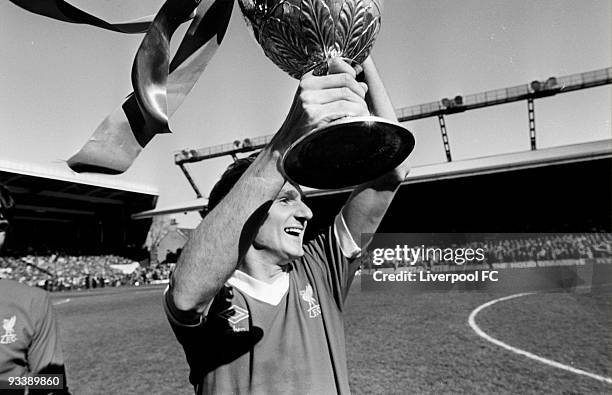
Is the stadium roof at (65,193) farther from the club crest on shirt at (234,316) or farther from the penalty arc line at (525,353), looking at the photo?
the club crest on shirt at (234,316)

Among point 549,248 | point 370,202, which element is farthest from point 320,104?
point 549,248

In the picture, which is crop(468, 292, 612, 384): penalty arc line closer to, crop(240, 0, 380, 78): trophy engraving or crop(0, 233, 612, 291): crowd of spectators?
crop(240, 0, 380, 78): trophy engraving

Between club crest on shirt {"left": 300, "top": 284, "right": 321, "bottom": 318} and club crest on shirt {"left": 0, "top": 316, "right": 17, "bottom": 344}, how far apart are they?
1.59 metres

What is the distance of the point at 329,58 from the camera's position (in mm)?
1323

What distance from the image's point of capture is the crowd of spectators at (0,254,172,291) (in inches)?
1145

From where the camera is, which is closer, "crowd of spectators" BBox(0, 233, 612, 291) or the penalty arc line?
the penalty arc line

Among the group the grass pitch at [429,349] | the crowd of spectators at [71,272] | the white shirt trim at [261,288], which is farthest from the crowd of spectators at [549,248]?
the crowd of spectators at [71,272]

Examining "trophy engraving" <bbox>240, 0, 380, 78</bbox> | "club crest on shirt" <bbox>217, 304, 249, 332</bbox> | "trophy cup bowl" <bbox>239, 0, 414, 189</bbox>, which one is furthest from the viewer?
"club crest on shirt" <bbox>217, 304, 249, 332</bbox>

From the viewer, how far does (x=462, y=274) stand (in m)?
15.9

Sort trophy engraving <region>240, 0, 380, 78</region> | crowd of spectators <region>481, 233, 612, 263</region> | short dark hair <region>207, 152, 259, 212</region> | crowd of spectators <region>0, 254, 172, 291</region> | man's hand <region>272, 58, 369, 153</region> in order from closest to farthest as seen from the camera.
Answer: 1. man's hand <region>272, 58, 369, 153</region>
2. trophy engraving <region>240, 0, 380, 78</region>
3. short dark hair <region>207, 152, 259, 212</region>
4. crowd of spectators <region>481, 233, 612, 263</region>
5. crowd of spectators <region>0, 254, 172, 291</region>

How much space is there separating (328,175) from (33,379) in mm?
2065

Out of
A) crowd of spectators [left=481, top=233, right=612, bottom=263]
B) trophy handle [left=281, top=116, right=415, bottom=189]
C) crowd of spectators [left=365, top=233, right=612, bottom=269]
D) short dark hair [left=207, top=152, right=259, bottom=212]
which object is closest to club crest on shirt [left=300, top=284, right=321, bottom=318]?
short dark hair [left=207, top=152, right=259, bottom=212]

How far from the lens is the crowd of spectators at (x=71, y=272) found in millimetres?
29075

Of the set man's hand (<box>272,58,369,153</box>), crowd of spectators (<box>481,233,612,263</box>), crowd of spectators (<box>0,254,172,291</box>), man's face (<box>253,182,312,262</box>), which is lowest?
crowd of spectators (<box>0,254,172,291</box>)
